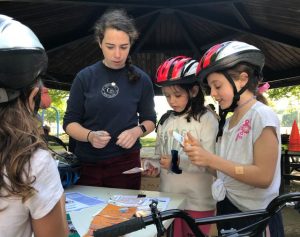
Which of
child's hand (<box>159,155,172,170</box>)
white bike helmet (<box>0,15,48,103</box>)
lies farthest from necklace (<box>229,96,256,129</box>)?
white bike helmet (<box>0,15,48,103</box>)

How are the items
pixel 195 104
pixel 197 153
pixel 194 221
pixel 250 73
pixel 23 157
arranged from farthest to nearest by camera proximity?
1. pixel 195 104
2. pixel 250 73
3. pixel 197 153
4. pixel 194 221
5. pixel 23 157

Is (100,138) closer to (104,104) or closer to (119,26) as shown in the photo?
(104,104)

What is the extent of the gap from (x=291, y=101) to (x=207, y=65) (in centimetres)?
1750

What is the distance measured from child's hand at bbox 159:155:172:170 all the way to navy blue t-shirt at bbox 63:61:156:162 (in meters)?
0.29

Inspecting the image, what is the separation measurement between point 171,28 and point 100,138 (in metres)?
4.81

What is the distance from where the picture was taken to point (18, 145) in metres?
1.32

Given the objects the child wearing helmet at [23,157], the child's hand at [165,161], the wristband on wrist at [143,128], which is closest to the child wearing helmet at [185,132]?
the child's hand at [165,161]

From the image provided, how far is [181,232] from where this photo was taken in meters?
2.90

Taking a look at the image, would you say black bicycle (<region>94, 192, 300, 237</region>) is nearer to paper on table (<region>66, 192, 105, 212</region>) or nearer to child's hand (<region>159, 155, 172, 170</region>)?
paper on table (<region>66, 192, 105, 212</region>)

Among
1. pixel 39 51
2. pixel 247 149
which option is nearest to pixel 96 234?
pixel 39 51

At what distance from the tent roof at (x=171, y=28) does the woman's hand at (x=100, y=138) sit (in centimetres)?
207

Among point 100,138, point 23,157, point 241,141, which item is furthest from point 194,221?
point 100,138

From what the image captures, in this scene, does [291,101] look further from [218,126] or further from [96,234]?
[96,234]

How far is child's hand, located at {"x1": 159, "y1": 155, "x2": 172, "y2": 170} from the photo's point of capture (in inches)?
113
